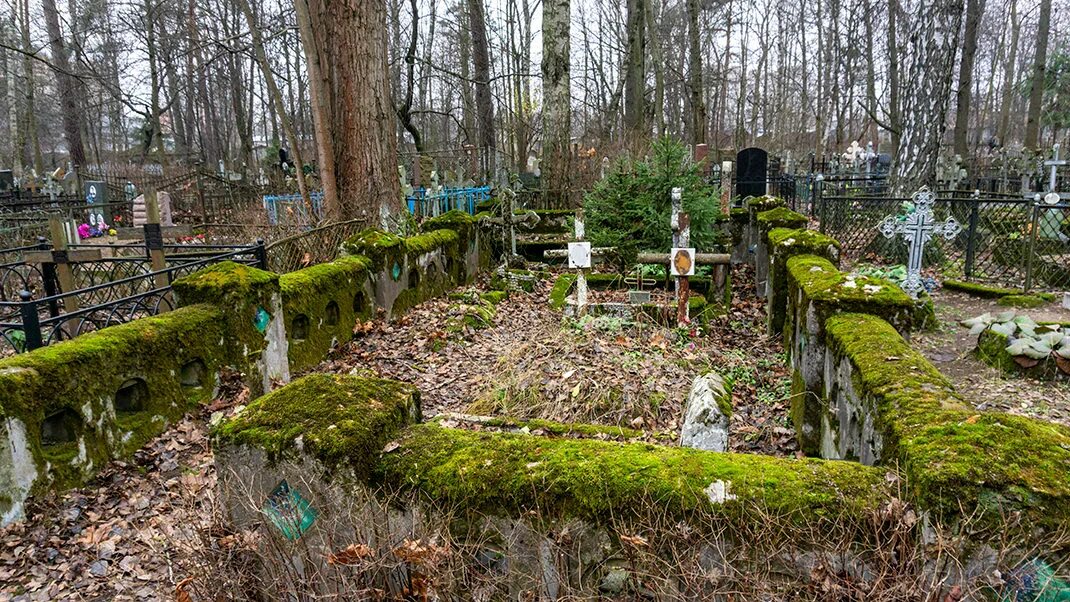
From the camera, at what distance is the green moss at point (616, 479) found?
2.01 meters

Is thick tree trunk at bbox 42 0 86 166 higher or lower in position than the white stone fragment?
higher

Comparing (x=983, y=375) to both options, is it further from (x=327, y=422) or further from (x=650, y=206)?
(x=327, y=422)

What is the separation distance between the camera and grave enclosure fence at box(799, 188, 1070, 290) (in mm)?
8883

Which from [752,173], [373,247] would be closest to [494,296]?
[373,247]

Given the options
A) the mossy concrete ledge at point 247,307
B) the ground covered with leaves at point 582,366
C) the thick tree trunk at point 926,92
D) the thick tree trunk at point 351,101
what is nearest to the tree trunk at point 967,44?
the thick tree trunk at point 926,92

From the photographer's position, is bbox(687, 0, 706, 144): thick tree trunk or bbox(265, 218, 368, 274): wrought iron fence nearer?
bbox(265, 218, 368, 274): wrought iron fence

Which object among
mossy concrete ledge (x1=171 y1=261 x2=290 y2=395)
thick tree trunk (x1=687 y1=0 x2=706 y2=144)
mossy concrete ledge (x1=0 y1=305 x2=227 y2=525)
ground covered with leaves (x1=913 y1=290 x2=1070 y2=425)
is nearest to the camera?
mossy concrete ledge (x1=0 y1=305 x2=227 y2=525)

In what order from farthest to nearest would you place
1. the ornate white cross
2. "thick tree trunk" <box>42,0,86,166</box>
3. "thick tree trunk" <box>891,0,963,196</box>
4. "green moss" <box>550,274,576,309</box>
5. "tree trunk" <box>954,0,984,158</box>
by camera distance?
"thick tree trunk" <box>42,0,86,166</box> < "tree trunk" <box>954,0,984,158</box> < "thick tree trunk" <box>891,0,963,196</box> < "green moss" <box>550,274,576,309</box> < the ornate white cross

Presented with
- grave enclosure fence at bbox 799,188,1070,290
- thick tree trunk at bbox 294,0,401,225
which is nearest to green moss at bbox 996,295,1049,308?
grave enclosure fence at bbox 799,188,1070,290

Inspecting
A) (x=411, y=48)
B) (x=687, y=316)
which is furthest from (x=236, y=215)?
(x=687, y=316)

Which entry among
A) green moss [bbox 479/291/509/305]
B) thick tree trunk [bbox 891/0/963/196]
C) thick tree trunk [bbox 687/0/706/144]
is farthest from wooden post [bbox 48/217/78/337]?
thick tree trunk [bbox 687/0/706/144]

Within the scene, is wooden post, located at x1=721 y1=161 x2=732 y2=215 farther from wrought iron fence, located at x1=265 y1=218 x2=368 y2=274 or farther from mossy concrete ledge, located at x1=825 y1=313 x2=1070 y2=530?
mossy concrete ledge, located at x1=825 y1=313 x2=1070 y2=530

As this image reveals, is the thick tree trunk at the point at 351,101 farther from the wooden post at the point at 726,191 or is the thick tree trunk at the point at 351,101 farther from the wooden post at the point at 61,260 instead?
the wooden post at the point at 726,191

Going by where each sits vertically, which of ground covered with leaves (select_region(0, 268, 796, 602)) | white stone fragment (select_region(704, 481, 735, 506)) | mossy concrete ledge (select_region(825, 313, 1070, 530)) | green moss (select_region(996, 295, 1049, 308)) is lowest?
ground covered with leaves (select_region(0, 268, 796, 602))
